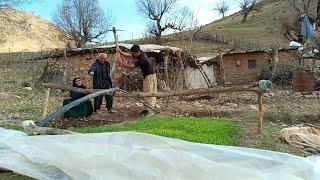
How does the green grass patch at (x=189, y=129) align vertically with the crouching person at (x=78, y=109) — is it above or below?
below

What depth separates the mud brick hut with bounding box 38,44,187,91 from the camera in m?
16.7

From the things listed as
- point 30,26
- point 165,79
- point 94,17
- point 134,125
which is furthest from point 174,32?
point 134,125

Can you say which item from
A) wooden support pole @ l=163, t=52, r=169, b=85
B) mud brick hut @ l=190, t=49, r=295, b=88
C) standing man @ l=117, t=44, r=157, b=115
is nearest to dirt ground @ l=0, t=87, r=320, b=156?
standing man @ l=117, t=44, r=157, b=115

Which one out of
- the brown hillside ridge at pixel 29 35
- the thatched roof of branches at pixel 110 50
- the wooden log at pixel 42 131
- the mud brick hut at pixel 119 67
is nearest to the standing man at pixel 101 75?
the wooden log at pixel 42 131

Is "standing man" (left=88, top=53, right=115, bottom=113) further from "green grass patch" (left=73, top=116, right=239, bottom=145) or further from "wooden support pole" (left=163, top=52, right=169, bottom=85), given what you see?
"wooden support pole" (left=163, top=52, right=169, bottom=85)

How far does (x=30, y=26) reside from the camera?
50750 mm

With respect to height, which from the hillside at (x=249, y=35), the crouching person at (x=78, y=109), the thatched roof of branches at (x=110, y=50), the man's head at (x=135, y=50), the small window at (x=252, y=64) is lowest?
the crouching person at (x=78, y=109)

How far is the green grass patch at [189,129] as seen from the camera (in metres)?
6.01

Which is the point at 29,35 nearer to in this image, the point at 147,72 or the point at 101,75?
the point at 101,75

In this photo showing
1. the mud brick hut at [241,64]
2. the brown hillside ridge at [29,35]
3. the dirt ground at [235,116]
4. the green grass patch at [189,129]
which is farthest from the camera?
the brown hillside ridge at [29,35]

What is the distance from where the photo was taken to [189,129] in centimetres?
684

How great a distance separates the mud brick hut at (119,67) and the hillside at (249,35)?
16.1 metres

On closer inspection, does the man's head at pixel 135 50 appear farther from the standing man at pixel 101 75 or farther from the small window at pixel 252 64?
the small window at pixel 252 64

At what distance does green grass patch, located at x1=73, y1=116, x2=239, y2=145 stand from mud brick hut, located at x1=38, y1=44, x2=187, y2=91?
Answer: 25.8 feet
